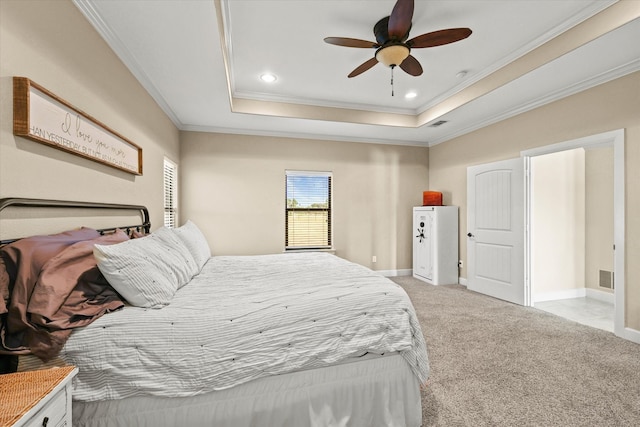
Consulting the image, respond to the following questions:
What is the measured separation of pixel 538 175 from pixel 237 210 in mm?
4770

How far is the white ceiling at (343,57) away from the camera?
7.16 ft

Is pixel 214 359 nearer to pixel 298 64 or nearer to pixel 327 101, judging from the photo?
pixel 298 64

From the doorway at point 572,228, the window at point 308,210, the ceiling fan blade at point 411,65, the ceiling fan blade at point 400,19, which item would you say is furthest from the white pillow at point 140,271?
the doorway at point 572,228

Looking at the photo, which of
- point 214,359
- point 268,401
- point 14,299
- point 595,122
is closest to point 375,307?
point 268,401

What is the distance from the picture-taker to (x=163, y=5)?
6.18 ft

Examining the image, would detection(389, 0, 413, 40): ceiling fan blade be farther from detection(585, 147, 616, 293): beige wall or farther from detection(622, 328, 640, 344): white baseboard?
detection(585, 147, 616, 293): beige wall

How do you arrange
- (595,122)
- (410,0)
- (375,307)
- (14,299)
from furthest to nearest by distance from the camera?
(595,122) < (410,0) < (375,307) < (14,299)

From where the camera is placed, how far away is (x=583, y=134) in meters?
3.10

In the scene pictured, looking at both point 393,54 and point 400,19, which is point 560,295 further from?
point 400,19

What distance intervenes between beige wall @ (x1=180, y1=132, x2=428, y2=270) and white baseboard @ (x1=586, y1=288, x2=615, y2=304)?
8.89 feet

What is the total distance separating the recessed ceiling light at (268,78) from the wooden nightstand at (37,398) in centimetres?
332

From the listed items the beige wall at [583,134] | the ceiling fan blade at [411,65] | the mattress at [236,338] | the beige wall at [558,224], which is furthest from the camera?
the beige wall at [558,224]

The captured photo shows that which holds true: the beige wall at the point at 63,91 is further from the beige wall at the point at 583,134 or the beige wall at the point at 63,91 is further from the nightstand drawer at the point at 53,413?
the beige wall at the point at 583,134

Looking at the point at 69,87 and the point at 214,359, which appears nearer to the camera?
the point at 214,359
